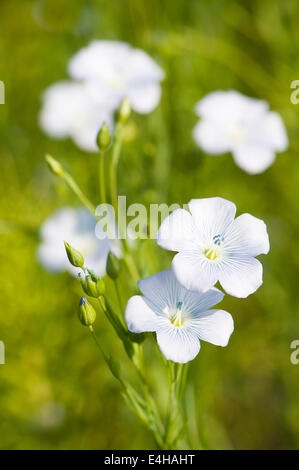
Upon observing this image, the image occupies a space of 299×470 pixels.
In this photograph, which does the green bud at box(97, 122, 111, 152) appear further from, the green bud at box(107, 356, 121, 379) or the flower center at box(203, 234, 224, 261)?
the green bud at box(107, 356, 121, 379)

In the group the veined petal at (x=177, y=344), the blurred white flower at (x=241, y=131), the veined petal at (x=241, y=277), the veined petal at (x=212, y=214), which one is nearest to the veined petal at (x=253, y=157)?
the blurred white flower at (x=241, y=131)

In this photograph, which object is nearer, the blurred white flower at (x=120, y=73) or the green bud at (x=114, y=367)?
the green bud at (x=114, y=367)

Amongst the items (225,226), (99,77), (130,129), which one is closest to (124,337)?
(225,226)

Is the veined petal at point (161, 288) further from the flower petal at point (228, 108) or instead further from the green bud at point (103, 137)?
the flower petal at point (228, 108)

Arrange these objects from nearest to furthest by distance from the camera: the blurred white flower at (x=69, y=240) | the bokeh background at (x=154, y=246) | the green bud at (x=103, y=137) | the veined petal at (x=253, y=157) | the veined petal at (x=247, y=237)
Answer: the veined petal at (x=247, y=237) < the green bud at (x=103, y=137) < the veined petal at (x=253, y=157) < the blurred white flower at (x=69, y=240) < the bokeh background at (x=154, y=246)

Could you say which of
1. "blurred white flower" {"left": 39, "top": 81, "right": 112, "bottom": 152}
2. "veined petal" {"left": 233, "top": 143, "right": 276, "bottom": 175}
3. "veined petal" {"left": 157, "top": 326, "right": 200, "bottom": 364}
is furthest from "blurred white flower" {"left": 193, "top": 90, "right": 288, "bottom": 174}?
"veined petal" {"left": 157, "top": 326, "right": 200, "bottom": 364}

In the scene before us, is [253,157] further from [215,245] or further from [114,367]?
[114,367]
